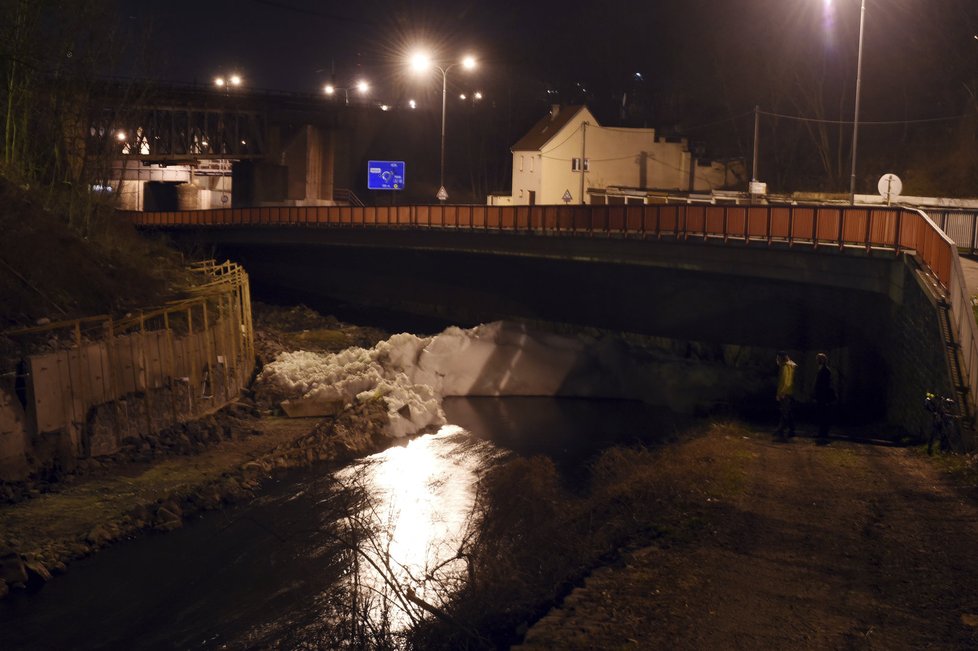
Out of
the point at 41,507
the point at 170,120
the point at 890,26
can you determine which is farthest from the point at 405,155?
the point at 41,507

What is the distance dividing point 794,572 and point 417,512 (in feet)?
29.4

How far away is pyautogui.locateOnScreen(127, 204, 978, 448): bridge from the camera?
21.9 meters

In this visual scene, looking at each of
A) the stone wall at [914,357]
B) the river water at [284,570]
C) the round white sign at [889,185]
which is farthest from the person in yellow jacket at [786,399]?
the round white sign at [889,185]

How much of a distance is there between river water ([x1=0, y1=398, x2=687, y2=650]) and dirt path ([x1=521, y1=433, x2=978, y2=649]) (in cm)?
233

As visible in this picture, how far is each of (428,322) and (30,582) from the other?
32.5m

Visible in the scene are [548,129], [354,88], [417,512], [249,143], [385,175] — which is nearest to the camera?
[417,512]

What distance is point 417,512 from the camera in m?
19.0

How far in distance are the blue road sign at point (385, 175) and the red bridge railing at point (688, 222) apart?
2144 cm

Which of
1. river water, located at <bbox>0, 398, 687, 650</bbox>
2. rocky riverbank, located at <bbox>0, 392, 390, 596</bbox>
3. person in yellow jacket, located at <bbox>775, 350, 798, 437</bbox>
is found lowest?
river water, located at <bbox>0, 398, 687, 650</bbox>

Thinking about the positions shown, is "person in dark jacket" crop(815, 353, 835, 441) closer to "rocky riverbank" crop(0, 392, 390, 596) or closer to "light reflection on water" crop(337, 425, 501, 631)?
"light reflection on water" crop(337, 425, 501, 631)

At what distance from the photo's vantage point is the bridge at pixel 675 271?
21875mm

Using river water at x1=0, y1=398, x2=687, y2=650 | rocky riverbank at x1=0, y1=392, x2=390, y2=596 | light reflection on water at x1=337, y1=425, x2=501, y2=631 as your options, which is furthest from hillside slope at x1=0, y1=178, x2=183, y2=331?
light reflection on water at x1=337, y1=425, x2=501, y2=631

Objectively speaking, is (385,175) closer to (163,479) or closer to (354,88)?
(354,88)

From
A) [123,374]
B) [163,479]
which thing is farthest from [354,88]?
[163,479]
